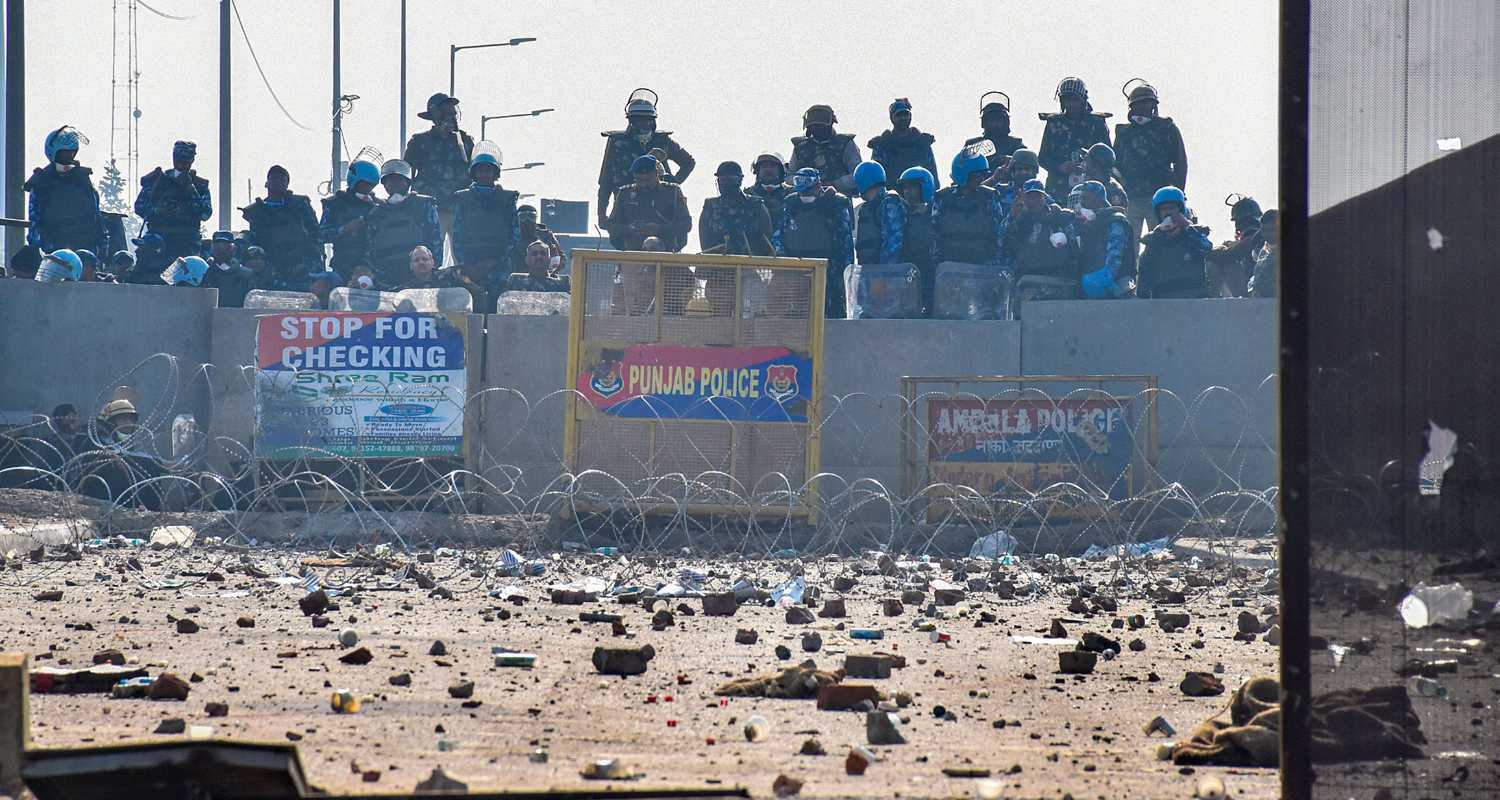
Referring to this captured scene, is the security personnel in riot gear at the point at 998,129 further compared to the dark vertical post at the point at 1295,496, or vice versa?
the security personnel in riot gear at the point at 998,129

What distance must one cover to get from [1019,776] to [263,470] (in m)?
11.9

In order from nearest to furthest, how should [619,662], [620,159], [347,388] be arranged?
[619,662]
[347,388]
[620,159]

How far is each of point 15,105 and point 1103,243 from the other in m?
11.9

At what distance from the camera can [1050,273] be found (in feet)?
55.5

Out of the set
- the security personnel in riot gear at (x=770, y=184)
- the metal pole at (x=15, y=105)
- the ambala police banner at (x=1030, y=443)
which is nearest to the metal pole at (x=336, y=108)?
the metal pole at (x=15, y=105)

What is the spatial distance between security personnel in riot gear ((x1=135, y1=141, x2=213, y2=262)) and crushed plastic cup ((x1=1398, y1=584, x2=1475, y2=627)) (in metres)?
15.9

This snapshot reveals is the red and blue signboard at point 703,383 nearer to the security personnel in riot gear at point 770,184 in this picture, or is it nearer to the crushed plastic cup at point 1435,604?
the security personnel in riot gear at point 770,184

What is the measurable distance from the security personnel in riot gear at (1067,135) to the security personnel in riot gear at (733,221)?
10.4 ft

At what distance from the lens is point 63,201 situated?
17.9m

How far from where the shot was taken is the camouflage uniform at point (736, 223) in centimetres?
1692

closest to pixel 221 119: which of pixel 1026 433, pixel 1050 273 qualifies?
pixel 1050 273

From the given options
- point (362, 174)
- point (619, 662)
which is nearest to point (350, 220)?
point (362, 174)

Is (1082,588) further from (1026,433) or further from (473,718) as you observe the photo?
(473,718)

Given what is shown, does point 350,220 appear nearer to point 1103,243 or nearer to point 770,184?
point 770,184
